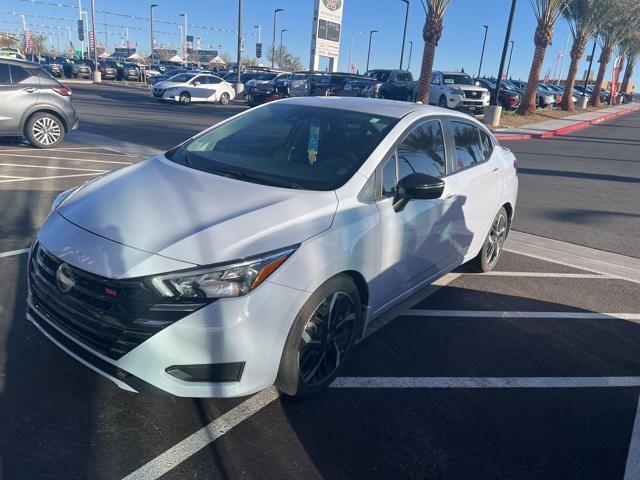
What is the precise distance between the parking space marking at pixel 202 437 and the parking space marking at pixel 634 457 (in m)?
1.96

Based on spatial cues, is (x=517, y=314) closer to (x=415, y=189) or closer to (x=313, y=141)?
(x=415, y=189)

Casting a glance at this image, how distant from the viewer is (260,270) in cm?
262

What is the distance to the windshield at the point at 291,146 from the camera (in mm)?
3455

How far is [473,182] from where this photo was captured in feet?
15.2

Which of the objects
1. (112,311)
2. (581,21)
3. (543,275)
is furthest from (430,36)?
(112,311)

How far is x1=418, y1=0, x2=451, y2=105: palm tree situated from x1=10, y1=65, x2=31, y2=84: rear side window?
1650cm

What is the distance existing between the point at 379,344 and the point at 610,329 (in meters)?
2.12

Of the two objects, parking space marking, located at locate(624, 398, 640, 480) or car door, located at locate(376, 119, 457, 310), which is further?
car door, located at locate(376, 119, 457, 310)

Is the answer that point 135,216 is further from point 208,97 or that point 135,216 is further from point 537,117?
point 537,117

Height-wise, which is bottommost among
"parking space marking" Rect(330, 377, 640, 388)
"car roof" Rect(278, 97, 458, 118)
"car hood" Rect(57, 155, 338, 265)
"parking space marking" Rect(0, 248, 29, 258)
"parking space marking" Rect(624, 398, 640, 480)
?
"parking space marking" Rect(330, 377, 640, 388)

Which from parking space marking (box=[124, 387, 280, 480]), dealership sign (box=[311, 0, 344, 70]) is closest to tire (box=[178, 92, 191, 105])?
dealership sign (box=[311, 0, 344, 70])

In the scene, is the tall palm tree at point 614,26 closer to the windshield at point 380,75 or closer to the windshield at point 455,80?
the windshield at point 455,80

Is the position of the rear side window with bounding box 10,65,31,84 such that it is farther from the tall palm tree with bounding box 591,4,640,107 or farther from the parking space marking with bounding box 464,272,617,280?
the tall palm tree with bounding box 591,4,640,107

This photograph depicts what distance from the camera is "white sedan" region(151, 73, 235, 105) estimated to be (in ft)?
83.8
